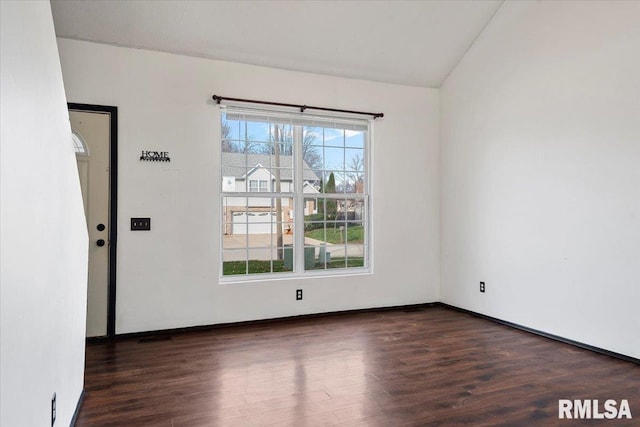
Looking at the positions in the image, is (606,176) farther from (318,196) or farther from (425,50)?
(318,196)

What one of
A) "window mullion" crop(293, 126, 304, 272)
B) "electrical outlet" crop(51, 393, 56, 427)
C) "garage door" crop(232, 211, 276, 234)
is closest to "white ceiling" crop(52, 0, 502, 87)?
"window mullion" crop(293, 126, 304, 272)

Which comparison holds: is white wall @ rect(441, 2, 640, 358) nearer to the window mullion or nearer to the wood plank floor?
the wood plank floor

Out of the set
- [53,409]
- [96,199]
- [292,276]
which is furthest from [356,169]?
[53,409]

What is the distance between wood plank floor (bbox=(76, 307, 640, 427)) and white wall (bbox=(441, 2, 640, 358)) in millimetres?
389

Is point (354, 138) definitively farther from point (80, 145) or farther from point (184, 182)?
point (80, 145)

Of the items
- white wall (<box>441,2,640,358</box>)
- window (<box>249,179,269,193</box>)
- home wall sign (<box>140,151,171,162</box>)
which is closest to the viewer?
white wall (<box>441,2,640,358</box>)

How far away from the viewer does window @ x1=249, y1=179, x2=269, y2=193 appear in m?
4.32

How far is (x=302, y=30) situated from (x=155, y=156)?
189 cm

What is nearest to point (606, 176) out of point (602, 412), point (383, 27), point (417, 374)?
point (602, 412)

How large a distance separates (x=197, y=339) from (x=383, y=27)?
3552 mm

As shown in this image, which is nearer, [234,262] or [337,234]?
[234,262]

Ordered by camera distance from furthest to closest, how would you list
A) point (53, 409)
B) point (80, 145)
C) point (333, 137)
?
point (333, 137) → point (80, 145) → point (53, 409)

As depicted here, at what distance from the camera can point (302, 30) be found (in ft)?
13.1

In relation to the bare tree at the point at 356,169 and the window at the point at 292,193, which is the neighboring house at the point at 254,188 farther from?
the bare tree at the point at 356,169
